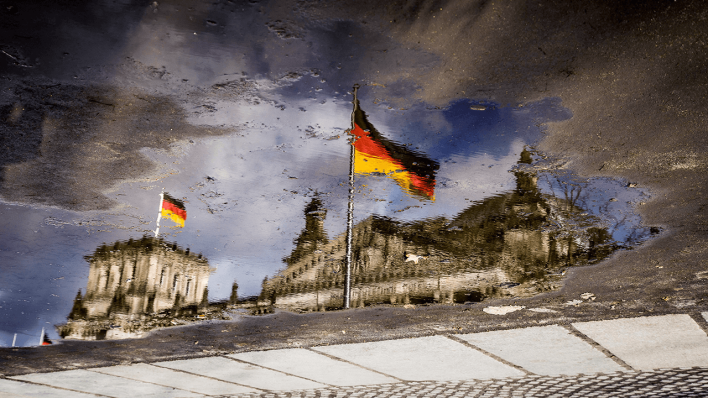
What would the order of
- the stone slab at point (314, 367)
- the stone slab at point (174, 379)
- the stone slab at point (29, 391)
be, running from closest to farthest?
the stone slab at point (314, 367) → the stone slab at point (174, 379) → the stone slab at point (29, 391)

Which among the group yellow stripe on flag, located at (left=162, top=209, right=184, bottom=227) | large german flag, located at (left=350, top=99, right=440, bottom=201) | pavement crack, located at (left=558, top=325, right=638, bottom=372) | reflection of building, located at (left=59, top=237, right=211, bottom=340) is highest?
large german flag, located at (left=350, top=99, right=440, bottom=201)

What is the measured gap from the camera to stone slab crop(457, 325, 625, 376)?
111 inches


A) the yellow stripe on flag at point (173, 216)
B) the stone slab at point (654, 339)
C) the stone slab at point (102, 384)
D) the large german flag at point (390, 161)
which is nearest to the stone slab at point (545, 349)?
the stone slab at point (654, 339)

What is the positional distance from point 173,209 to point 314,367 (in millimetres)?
1812

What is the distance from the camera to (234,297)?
109 inches

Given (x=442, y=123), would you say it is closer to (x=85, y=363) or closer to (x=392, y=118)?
(x=392, y=118)

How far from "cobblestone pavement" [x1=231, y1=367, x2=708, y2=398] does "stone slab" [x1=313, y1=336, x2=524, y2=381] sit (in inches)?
4.4

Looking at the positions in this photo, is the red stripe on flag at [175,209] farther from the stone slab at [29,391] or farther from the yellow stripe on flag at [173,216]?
the stone slab at [29,391]

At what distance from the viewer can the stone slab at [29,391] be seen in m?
3.52

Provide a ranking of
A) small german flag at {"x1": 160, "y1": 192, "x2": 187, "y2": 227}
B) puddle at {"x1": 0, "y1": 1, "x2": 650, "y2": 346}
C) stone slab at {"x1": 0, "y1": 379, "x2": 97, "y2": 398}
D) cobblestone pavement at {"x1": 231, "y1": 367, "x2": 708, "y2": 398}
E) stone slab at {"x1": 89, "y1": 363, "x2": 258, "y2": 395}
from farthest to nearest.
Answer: stone slab at {"x1": 0, "y1": 379, "x2": 97, "y2": 398}
stone slab at {"x1": 89, "y1": 363, "x2": 258, "y2": 395}
cobblestone pavement at {"x1": 231, "y1": 367, "x2": 708, "y2": 398}
small german flag at {"x1": 160, "y1": 192, "x2": 187, "y2": 227}
puddle at {"x1": 0, "y1": 1, "x2": 650, "y2": 346}

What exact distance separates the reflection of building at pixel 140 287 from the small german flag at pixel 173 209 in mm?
238

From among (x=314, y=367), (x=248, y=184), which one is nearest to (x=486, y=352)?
(x=314, y=367)

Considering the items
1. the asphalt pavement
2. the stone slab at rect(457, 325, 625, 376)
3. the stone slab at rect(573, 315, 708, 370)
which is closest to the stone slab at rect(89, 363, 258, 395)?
the asphalt pavement

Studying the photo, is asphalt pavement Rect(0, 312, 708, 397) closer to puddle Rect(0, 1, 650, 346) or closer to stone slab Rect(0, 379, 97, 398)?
stone slab Rect(0, 379, 97, 398)
